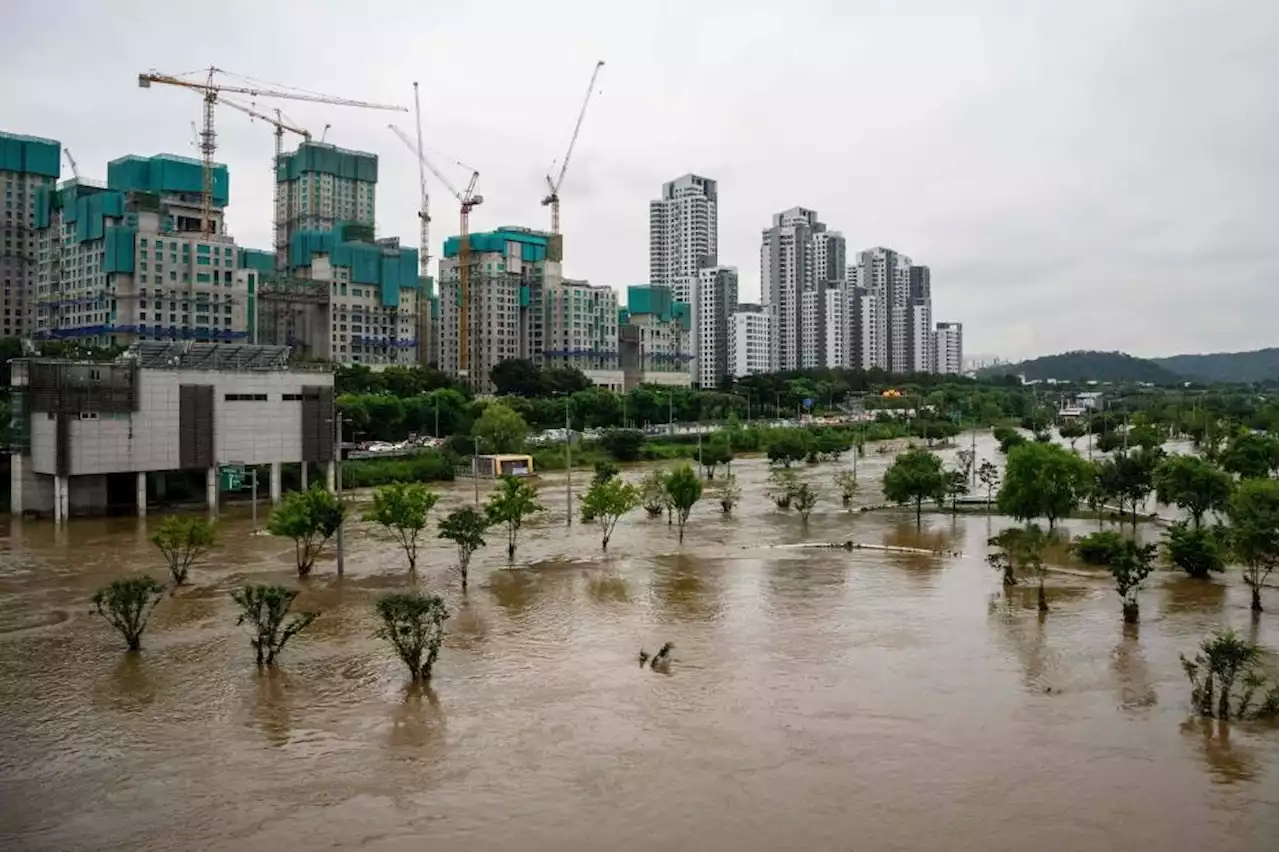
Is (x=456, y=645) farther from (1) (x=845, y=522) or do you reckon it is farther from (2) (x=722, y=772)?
(1) (x=845, y=522)

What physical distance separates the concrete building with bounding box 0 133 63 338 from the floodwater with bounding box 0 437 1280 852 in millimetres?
78956

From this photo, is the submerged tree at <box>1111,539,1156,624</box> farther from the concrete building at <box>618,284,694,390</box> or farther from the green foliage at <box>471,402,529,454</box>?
the concrete building at <box>618,284,694,390</box>

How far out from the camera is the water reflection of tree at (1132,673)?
43.8 ft

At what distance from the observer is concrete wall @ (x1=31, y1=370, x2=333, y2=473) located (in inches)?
1243

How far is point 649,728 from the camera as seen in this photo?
12352 millimetres

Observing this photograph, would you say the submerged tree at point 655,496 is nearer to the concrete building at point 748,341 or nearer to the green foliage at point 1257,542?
the green foliage at point 1257,542

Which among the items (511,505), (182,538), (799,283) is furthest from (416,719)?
(799,283)

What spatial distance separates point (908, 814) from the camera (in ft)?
33.1

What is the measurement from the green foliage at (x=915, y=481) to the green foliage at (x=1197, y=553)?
9.37 m

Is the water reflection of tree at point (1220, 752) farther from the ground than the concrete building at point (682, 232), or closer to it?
closer to it

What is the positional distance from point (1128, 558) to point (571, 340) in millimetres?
84625

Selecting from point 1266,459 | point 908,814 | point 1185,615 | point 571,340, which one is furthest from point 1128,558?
point 571,340

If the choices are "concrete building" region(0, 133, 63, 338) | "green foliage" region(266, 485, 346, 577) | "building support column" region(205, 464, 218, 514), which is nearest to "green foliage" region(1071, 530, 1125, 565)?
"green foliage" region(266, 485, 346, 577)

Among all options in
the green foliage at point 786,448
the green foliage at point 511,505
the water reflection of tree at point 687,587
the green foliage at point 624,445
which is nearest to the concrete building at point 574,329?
the green foliage at point 624,445
